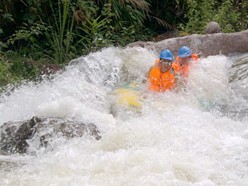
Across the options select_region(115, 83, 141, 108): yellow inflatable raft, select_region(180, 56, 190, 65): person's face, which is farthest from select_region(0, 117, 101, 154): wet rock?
select_region(180, 56, 190, 65): person's face

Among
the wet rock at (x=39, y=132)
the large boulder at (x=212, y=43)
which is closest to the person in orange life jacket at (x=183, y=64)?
the large boulder at (x=212, y=43)

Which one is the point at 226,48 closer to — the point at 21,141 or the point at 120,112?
the point at 120,112

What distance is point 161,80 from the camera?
6551 mm

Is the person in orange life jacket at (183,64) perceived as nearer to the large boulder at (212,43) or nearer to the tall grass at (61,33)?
the large boulder at (212,43)

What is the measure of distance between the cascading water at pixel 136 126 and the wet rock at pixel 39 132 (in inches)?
3.5

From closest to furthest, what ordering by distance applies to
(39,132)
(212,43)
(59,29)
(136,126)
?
(39,132) → (136,126) → (212,43) → (59,29)

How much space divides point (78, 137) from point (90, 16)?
13.7 ft

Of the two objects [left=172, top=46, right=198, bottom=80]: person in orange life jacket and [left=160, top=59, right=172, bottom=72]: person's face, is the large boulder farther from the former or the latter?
[left=160, top=59, right=172, bottom=72]: person's face

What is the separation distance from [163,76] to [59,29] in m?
2.66

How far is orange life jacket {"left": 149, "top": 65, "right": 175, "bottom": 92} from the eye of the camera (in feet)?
21.5

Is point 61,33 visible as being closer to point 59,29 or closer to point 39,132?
point 59,29

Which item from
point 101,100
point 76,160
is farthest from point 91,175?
point 101,100

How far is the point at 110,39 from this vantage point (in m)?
9.10

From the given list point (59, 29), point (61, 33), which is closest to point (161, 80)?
point (61, 33)
